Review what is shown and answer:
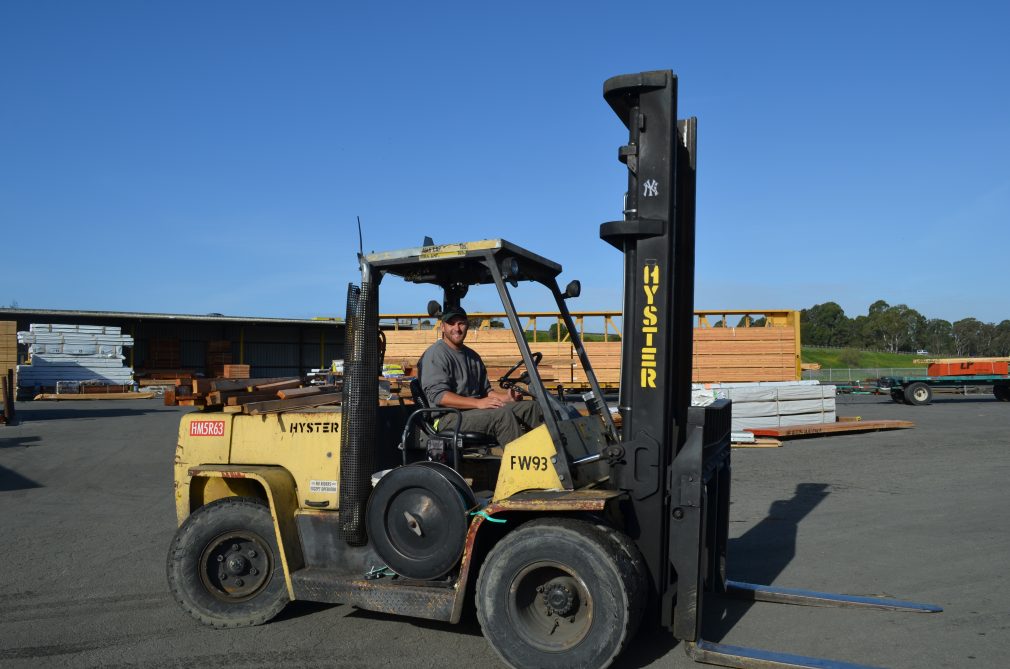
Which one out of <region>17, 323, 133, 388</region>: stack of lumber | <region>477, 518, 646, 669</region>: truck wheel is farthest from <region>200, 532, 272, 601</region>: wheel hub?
<region>17, 323, 133, 388</region>: stack of lumber

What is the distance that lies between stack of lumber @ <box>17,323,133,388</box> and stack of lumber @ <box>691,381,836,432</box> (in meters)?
26.2

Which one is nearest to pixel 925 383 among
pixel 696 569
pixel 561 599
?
pixel 696 569

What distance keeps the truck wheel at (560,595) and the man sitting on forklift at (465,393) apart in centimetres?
72

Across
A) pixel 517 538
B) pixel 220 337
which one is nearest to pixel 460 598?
pixel 517 538

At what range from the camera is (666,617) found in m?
4.45

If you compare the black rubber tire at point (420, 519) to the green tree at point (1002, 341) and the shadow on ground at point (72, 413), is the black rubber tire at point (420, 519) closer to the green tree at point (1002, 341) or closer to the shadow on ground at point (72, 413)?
the shadow on ground at point (72, 413)

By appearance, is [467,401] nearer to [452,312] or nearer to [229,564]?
[452,312]

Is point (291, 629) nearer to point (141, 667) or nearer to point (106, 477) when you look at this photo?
point (141, 667)

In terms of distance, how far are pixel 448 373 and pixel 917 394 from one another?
88.0 feet

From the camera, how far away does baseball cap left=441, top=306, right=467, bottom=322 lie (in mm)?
5391

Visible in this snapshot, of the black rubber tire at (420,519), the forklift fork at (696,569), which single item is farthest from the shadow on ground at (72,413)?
the forklift fork at (696,569)

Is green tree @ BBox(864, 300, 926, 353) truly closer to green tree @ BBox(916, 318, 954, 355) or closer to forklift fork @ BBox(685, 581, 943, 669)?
green tree @ BBox(916, 318, 954, 355)

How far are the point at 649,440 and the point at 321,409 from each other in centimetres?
232

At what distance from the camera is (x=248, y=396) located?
5656 millimetres
